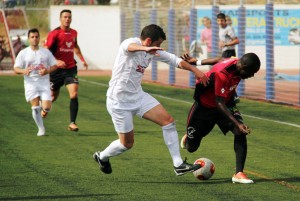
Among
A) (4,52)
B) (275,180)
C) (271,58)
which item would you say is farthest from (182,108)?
(4,52)

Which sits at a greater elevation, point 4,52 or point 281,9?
point 281,9

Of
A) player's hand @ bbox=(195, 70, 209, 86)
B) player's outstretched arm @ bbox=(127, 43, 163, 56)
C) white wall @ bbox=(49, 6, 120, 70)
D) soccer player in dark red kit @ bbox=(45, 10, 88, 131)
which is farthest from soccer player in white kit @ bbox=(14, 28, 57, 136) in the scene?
white wall @ bbox=(49, 6, 120, 70)

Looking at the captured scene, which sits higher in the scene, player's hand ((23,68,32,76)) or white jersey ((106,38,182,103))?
white jersey ((106,38,182,103))

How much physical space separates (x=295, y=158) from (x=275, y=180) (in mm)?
2233

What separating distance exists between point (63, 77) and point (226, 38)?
22.9ft

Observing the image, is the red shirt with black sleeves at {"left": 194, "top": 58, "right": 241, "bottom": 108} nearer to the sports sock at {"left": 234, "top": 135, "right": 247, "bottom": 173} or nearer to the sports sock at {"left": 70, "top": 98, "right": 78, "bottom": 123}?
the sports sock at {"left": 234, "top": 135, "right": 247, "bottom": 173}

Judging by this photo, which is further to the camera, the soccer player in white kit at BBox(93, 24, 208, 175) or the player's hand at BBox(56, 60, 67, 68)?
the player's hand at BBox(56, 60, 67, 68)

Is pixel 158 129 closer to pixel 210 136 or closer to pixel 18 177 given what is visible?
pixel 210 136

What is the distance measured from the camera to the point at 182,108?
2252 cm

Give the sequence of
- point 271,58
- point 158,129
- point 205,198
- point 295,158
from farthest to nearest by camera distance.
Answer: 1. point 271,58
2. point 158,129
3. point 295,158
4. point 205,198

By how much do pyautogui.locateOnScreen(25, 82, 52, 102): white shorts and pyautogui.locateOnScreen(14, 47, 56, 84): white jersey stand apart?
9 centimetres

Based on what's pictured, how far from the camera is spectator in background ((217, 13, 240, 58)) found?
2323cm

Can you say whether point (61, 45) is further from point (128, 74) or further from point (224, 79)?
point (224, 79)

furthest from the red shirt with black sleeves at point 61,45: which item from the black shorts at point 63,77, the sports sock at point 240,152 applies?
the sports sock at point 240,152
